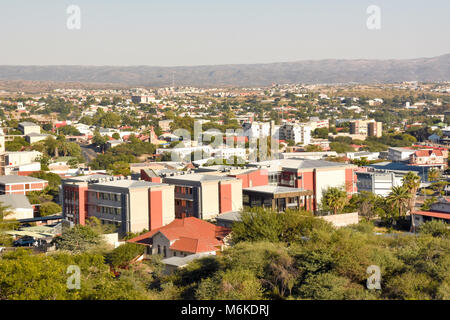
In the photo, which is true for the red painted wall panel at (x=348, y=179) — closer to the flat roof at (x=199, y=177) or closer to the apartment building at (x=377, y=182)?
the flat roof at (x=199, y=177)

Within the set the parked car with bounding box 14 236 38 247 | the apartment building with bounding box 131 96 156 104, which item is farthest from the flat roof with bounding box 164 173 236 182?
the apartment building with bounding box 131 96 156 104

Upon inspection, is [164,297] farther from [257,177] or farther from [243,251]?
[257,177]

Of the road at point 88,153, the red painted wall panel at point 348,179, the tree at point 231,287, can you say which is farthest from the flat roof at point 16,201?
the road at point 88,153

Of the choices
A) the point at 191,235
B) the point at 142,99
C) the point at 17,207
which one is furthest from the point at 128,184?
the point at 142,99

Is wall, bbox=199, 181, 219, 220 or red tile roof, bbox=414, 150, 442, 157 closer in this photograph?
wall, bbox=199, 181, 219, 220

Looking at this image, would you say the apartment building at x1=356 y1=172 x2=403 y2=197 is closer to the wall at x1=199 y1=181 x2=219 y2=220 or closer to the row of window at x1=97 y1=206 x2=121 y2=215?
the wall at x1=199 y1=181 x2=219 y2=220

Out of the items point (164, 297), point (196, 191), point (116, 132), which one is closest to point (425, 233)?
point (196, 191)

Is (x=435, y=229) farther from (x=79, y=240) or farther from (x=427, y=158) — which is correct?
(x=427, y=158)
